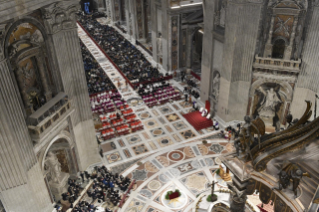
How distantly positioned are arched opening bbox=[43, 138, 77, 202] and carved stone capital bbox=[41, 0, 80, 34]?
6.33 meters

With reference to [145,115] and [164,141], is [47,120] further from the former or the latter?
[145,115]

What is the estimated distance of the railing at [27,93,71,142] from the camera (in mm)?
13797

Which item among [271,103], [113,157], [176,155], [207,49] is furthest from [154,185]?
[207,49]

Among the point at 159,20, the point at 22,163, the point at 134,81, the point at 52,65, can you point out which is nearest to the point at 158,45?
the point at 159,20

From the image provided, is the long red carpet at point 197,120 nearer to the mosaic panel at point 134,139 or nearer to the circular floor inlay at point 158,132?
the circular floor inlay at point 158,132

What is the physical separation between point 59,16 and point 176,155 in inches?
469

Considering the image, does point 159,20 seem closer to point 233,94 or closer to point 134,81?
point 134,81

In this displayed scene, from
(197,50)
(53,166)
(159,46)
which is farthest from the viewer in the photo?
(197,50)

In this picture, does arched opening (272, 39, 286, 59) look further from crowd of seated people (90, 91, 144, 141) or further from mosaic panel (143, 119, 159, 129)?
crowd of seated people (90, 91, 144, 141)

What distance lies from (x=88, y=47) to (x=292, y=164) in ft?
126

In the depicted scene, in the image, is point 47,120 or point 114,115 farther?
point 114,115

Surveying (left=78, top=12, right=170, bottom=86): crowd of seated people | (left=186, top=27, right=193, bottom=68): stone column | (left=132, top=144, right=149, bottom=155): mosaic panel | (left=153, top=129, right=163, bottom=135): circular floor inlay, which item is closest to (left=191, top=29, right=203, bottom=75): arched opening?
(left=186, top=27, right=193, bottom=68): stone column

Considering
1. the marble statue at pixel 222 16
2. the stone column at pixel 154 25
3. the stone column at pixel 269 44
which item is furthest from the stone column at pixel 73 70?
the stone column at pixel 154 25

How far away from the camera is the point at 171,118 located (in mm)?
25094
